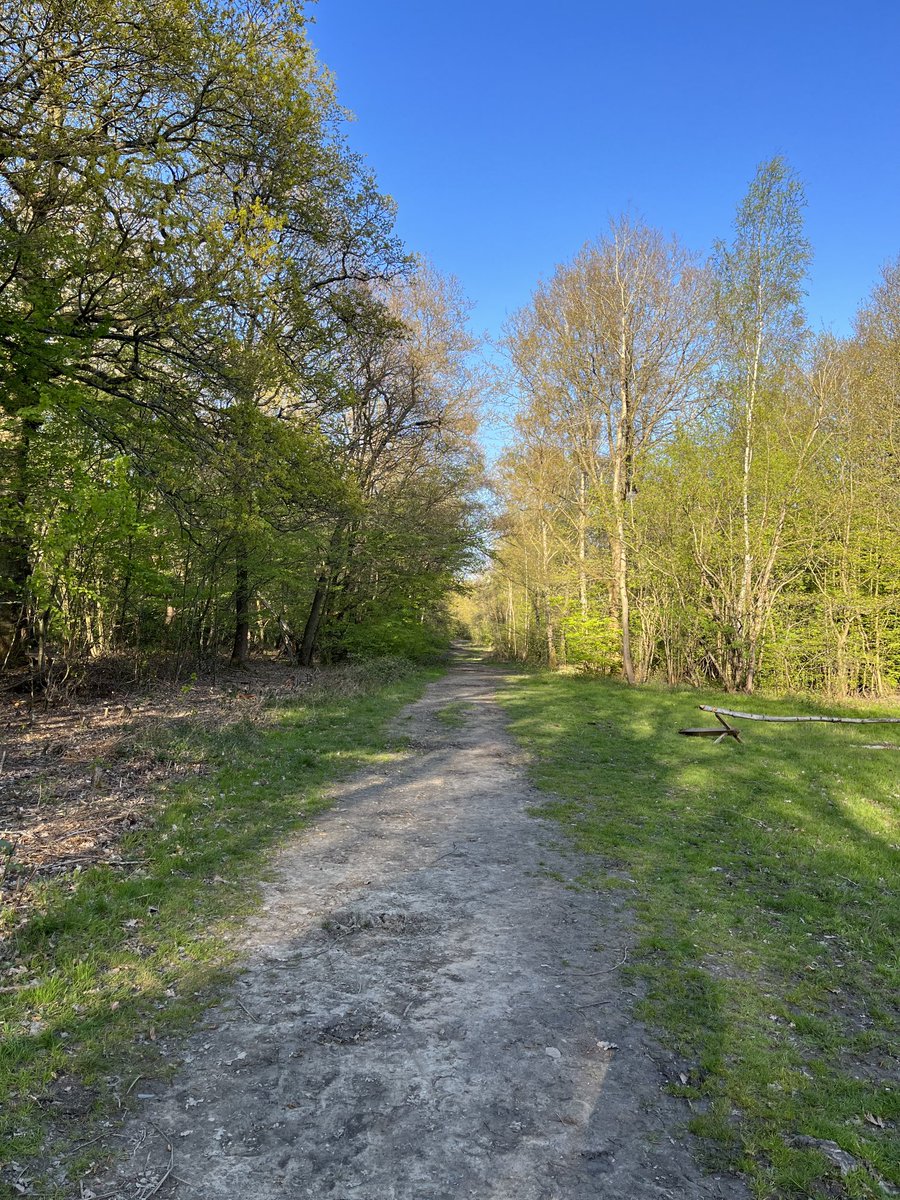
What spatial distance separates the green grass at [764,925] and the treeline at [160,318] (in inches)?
282

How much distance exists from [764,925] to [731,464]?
1377 centimetres

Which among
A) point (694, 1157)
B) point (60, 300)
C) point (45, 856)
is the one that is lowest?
point (694, 1157)

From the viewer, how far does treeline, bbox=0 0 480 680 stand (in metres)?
7.32

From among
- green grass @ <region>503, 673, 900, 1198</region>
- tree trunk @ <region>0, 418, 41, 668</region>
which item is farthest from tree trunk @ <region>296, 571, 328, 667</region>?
green grass @ <region>503, 673, 900, 1198</region>

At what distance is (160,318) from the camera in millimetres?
8531

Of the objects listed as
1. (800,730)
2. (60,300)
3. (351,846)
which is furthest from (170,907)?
(800,730)

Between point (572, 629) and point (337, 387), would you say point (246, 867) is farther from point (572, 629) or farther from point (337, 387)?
point (572, 629)

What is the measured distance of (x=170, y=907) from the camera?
15.0 feet

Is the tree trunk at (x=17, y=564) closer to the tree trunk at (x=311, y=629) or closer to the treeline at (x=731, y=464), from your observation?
the tree trunk at (x=311, y=629)

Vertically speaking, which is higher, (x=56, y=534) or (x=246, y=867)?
(x=56, y=534)

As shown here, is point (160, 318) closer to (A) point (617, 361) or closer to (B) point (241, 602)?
(B) point (241, 602)

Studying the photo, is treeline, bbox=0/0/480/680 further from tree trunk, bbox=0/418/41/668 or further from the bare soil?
the bare soil

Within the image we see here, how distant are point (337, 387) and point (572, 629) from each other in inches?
462

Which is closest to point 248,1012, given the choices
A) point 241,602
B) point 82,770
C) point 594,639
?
point 82,770
